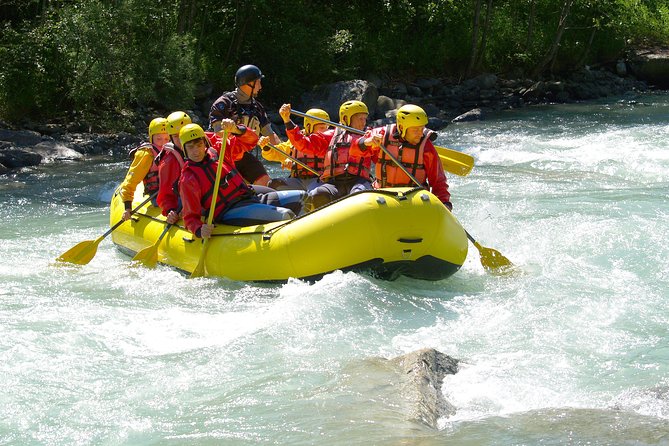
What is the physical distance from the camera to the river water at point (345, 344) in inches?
163

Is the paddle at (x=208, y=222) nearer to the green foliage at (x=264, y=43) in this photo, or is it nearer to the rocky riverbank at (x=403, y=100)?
the rocky riverbank at (x=403, y=100)

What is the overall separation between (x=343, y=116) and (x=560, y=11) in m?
16.8

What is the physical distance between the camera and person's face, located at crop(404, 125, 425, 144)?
6669 mm

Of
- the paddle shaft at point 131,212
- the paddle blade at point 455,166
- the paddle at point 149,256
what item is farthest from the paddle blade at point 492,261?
the paddle shaft at point 131,212

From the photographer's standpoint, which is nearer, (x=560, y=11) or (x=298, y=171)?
(x=298, y=171)

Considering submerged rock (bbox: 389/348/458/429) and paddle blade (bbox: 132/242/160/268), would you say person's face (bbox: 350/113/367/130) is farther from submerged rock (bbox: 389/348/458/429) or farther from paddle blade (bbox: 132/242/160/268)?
submerged rock (bbox: 389/348/458/429)

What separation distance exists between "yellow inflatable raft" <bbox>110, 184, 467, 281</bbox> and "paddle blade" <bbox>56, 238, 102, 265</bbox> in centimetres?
133

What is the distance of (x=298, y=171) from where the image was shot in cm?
792

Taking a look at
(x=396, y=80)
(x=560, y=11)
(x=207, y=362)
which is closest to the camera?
(x=207, y=362)

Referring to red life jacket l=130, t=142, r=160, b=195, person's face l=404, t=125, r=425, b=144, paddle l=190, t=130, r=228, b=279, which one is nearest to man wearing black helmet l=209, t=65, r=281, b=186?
red life jacket l=130, t=142, r=160, b=195

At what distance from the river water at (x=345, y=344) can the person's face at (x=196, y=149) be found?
0.92 metres

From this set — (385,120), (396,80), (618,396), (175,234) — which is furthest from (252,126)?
(396,80)

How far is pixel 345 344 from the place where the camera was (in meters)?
5.32

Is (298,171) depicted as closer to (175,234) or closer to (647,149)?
(175,234)
